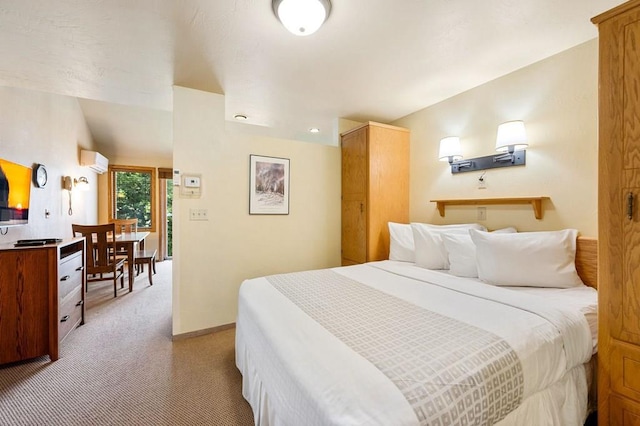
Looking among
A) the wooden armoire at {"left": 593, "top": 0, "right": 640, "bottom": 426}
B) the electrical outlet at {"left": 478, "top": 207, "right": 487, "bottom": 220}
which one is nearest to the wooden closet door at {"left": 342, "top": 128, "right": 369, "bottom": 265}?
the electrical outlet at {"left": 478, "top": 207, "right": 487, "bottom": 220}

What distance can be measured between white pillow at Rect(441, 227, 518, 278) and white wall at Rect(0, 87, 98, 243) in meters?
4.00

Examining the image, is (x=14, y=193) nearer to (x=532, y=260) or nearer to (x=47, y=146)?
(x=47, y=146)

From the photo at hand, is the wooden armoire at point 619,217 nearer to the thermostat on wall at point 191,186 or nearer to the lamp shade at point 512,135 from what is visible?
the lamp shade at point 512,135

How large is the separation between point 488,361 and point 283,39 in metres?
2.21

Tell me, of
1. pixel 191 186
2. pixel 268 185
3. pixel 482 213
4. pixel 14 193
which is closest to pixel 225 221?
pixel 191 186

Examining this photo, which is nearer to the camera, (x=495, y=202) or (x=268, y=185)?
(x=495, y=202)

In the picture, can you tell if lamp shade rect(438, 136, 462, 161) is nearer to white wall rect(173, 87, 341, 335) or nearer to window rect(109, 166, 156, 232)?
white wall rect(173, 87, 341, 335)

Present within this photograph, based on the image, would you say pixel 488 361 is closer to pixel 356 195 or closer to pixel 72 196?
pixel 356 195

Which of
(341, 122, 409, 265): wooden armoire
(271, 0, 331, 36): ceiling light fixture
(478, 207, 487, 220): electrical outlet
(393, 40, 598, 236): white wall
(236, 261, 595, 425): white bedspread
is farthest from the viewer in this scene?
(341, 122, 409, 265): wooden armoire

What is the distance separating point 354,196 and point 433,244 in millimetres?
1135

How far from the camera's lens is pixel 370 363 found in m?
0.94

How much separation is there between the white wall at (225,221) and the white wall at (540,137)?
1.55 m

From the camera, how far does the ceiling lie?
1.60 metres

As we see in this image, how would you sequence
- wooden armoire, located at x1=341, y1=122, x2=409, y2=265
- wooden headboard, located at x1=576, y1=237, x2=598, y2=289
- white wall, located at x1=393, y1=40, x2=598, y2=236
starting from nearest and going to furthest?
wooden headboard, located at x1=576, y1=237, x2=598, y2=289, white wall, located at x1=393, y1=40, x2=598, y2=236, wooden armoire, located at x1=341, y1=122, x2=409, y2=265
